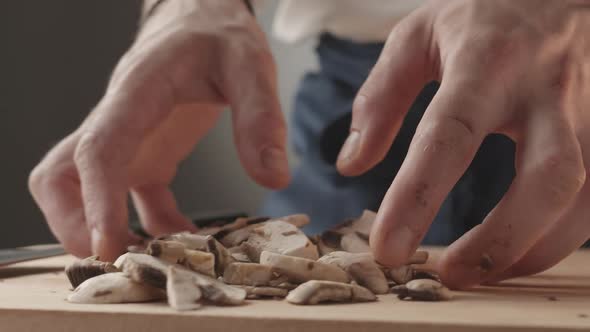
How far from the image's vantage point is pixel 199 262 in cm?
52

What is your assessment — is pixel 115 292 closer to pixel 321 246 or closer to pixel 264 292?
pixel 264 292

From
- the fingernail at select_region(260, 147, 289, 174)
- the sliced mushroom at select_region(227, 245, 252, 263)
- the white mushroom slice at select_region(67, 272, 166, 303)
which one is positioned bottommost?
the sliced mushroom at select_region(227, 245, 252, 263)

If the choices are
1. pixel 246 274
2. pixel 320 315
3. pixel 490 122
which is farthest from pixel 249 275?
pixel 490 122

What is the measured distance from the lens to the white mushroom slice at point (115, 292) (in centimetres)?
47

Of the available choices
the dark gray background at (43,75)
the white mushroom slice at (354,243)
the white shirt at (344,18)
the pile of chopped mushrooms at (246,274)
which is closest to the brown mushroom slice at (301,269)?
the pile of chopped mushrooms at (246,274)

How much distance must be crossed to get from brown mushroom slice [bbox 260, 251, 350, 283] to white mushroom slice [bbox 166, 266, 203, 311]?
7cm

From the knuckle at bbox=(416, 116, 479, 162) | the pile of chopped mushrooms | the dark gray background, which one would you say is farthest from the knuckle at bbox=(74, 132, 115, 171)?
the dark gray background

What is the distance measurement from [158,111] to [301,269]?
34 cm

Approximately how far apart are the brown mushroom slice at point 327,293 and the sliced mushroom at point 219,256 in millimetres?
78

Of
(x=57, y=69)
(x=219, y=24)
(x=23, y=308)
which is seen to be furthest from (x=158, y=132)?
(x=57, y=69)

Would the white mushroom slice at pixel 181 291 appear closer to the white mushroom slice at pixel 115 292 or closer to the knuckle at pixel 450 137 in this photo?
the white mushroom slice at pixel 115 292

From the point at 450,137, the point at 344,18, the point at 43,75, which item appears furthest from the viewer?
the point at 43,75

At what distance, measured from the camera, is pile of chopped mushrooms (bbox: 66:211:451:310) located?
47 cm

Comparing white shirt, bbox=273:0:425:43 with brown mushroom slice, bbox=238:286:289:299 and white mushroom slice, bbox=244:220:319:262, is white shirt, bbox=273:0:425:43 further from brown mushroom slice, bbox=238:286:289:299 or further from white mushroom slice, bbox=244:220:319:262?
brown mushroom slice, bbox=238:286:289:299
